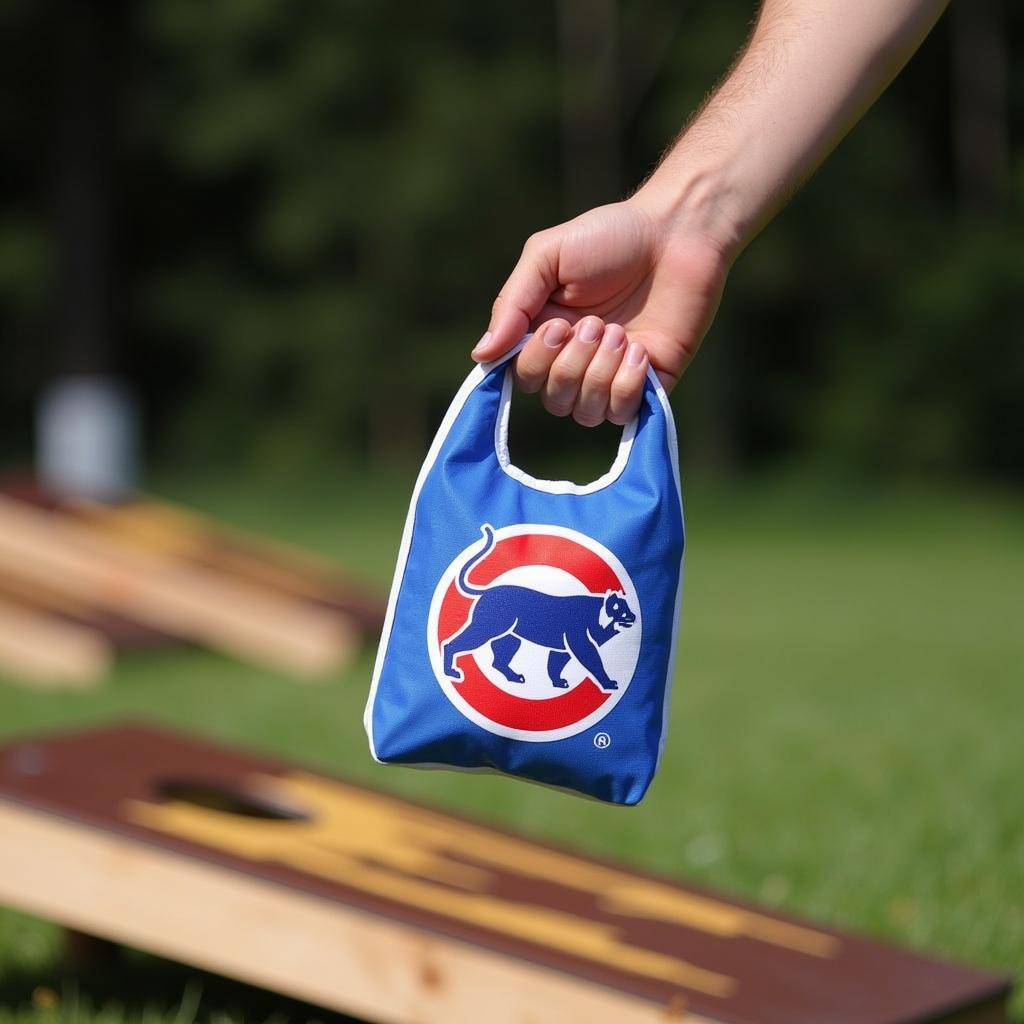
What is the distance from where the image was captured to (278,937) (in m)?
2.31

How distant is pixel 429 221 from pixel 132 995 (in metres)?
15.6

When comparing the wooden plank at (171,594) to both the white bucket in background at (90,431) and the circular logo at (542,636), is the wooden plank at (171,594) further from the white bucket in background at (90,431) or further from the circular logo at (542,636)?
the white bucket in background at (90,431)

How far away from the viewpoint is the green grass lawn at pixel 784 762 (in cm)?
308

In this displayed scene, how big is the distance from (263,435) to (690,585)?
36.0 feet

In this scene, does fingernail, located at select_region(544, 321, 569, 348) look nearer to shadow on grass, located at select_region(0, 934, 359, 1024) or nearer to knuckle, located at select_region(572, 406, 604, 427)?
knuckle, located at select_region(572, 406, 604, 427)

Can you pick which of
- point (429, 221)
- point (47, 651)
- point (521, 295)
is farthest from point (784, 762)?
point (429, 221)

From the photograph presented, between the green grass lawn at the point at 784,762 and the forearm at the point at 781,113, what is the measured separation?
1.53m

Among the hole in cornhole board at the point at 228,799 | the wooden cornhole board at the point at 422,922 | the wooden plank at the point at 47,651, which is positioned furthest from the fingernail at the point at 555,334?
the wooden plank at the point at 47,651

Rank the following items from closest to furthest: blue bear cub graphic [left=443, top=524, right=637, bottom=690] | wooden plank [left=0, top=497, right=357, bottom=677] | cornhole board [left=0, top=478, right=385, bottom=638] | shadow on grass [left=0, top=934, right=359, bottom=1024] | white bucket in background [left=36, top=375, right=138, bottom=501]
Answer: blue bear cub graphic [left=443, top=524, right=637, bottom=690] < shadow on grass [left=0, top=934, right=359, bottom=1024] < wooden plank [left=0, top=497, right=357, bottom=677] < cornhole board [left=0, top=478, right=385, bottom=638] < white bucket in background [left=36, top=375, right=138, bottom=501]

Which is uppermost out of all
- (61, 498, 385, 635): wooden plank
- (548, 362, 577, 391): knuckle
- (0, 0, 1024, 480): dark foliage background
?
(0, 0, 1024, 480): dark foliage background

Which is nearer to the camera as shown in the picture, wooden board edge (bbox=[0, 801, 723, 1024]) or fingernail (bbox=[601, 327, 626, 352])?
fingernail (bbox=[601, 327, 626, 352])

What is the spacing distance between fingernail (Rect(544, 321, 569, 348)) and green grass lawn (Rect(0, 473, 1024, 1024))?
1383 mm

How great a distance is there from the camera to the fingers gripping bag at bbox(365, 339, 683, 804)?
1.86 meters

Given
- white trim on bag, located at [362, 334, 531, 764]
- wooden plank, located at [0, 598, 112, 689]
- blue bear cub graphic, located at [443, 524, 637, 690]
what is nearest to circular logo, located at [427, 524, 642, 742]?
blue bear cub graphic, located at [443, 524, 637, 690]
